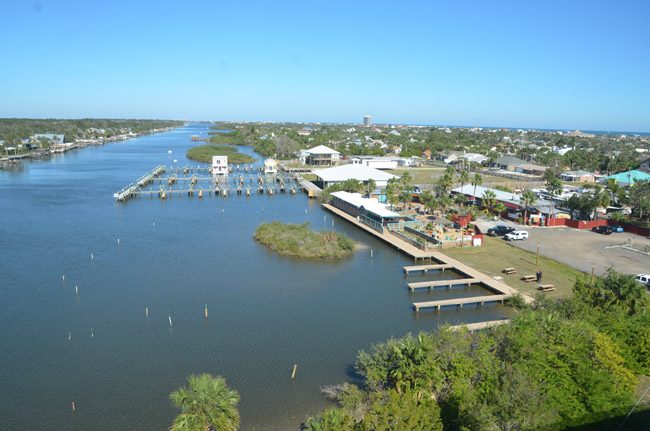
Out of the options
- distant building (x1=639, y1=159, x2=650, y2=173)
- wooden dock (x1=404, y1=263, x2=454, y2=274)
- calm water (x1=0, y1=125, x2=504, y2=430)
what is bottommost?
calm water (x1=0, y1=125, x2=504, y2=430)

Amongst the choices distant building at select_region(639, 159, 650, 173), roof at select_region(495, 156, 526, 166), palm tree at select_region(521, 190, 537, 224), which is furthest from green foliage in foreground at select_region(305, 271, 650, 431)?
roof at select_region(495, 156, 526, 166)

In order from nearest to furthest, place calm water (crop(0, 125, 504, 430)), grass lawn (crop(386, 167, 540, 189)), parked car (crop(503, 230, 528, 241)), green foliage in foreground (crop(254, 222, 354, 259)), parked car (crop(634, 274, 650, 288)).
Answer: calm water (crop(0, 125, 504, 430)) → parked car (crop(634, 274, 650, 288)) → green foliage in foreground (crop(254, 222, 354, 259)) → parked car (crop(503, 230, 528, 241)) → grass lawn (crop(386, 167, 540, 189))

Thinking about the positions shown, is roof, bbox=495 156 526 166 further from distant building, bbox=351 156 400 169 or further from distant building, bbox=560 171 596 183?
distant building, bbox=351 156 400 169

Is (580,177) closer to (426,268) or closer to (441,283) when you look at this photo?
(426,268)

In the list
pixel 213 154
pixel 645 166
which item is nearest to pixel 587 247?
pixel 645 166

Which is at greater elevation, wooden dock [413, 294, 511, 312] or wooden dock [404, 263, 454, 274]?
wooden dock [404, 263, 454, 274]

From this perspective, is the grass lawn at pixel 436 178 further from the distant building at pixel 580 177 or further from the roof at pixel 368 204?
the roof at pixel 368 204

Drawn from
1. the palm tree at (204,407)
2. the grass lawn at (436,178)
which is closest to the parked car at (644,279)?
the palm tree at (204,407)
